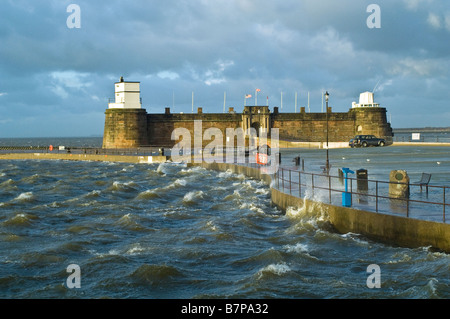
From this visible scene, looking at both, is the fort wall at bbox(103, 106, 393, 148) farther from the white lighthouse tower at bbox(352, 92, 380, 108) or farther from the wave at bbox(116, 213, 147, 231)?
the wave at bbox(116, 213, 147, 231)

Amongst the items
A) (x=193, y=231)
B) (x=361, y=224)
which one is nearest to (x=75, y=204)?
(x=193, y=231)

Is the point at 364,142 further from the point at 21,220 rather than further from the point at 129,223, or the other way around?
the point at 21,220

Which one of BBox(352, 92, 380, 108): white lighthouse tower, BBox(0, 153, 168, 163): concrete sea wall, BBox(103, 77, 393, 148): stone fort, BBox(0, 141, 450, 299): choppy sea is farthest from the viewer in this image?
BBox(352, 92, 380, 108): white lighthouse tower

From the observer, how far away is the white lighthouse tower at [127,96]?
63.8m

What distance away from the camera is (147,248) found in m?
14.7

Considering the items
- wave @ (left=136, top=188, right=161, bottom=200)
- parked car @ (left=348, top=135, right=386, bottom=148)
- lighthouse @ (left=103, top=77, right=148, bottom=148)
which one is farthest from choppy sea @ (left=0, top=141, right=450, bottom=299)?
lighthouse @ (left=103, top=77, right=148, bottom=148)

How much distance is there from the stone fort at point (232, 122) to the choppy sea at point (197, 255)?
4021cm

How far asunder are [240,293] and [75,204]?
15.0m

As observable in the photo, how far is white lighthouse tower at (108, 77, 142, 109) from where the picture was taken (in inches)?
2510

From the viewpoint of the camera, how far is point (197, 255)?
13953mm

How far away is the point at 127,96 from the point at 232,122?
526 inches

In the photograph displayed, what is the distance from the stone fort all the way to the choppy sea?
40212 millimetres

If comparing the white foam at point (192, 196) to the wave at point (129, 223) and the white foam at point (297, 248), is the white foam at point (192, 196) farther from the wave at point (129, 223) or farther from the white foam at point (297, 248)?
the white foam at point (297, 248)

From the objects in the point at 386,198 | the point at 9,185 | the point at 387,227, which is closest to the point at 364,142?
the point at 9,185
